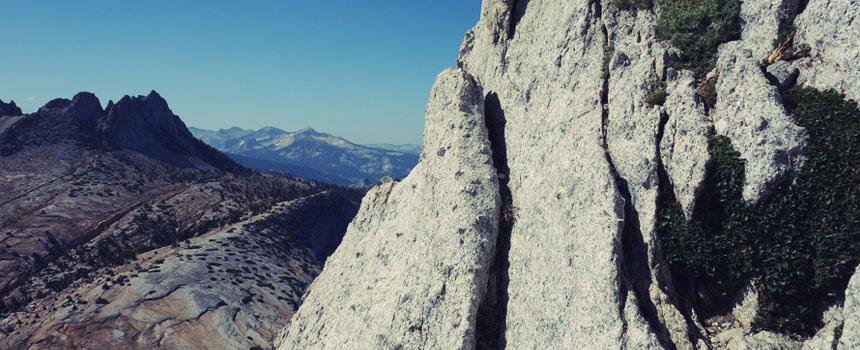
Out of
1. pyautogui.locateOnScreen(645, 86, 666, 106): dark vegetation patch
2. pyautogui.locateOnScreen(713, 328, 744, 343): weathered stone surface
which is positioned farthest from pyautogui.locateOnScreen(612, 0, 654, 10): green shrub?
pyautogui.locateOnScreen(713, 328, 744, 343): weathered stone surface

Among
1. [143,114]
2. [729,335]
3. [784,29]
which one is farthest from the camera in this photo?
[143,114]

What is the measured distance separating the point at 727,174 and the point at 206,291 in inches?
1957

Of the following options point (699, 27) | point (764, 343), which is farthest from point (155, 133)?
point (764, 343)

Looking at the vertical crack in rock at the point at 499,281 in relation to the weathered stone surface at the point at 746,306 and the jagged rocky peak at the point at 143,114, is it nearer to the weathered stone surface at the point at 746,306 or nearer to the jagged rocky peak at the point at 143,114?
the weathered stone surface at the point at 746,306

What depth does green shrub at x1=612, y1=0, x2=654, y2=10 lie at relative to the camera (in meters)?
20.5

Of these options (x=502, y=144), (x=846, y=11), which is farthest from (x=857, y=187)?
(x=502, y=144)

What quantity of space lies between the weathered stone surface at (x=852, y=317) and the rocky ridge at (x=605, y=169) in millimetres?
165

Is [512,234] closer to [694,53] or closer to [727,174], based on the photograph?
[727,174]

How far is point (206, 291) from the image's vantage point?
153 feet

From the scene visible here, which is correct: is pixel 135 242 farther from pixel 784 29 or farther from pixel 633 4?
pixel 784 29

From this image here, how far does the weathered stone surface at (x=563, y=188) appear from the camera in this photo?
14.7 meters

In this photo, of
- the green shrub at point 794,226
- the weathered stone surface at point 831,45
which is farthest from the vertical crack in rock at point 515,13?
the green shrub at point 794,226

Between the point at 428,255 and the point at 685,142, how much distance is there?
11673 mm

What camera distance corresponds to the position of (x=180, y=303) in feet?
142
